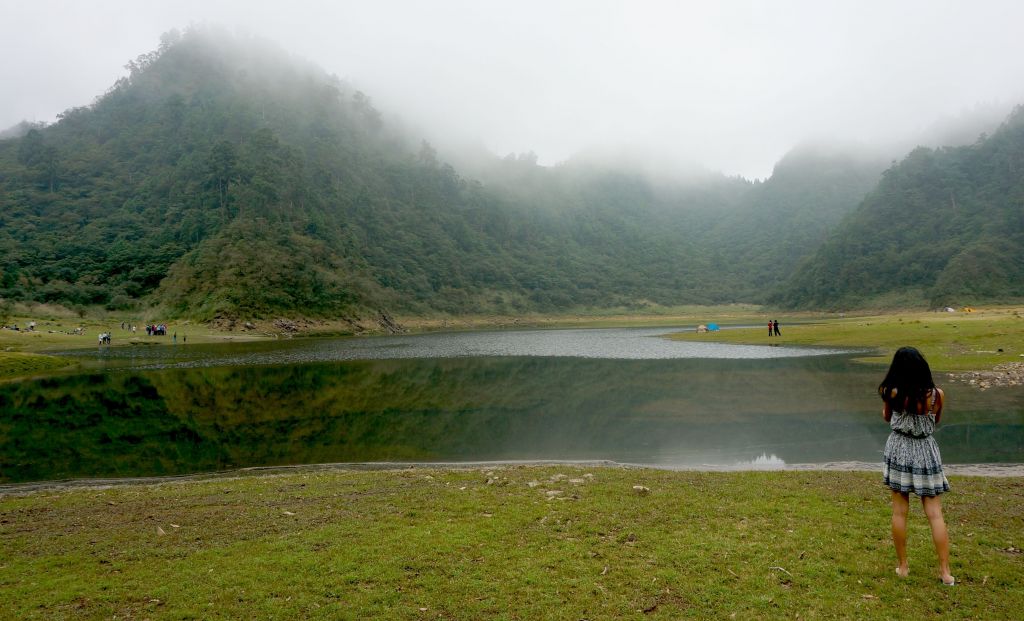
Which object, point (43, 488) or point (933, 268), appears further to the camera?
point (933, 268)

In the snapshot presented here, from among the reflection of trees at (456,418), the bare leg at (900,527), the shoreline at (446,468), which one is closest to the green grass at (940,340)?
the reflection of trees at (456,418)

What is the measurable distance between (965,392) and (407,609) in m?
33.1

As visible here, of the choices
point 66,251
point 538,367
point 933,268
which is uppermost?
point 66,251

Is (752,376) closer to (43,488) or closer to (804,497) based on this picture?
(804,497)

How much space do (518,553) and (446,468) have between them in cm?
1015

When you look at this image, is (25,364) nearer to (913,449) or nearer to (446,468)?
(446,468)

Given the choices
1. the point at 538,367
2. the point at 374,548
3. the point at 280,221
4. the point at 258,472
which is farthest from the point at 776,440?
the point at 280,221

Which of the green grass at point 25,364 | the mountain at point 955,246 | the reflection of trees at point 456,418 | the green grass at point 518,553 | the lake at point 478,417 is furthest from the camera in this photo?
the mountain at point 955,246

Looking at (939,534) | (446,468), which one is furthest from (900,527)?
(446,468)

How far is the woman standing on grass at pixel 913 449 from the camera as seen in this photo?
8.09 m

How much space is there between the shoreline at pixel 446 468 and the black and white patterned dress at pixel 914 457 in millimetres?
8886

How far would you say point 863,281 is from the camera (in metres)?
186

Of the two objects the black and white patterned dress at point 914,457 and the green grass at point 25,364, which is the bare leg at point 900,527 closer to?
the black and white patterned dress at point 914,457

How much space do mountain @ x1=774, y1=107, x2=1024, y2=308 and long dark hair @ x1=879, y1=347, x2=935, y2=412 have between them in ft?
562
